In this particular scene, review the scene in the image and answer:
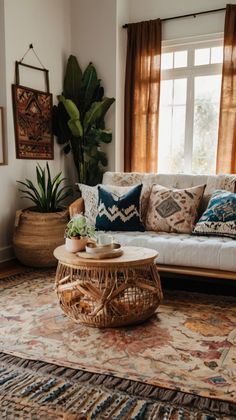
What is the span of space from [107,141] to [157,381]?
3191 millimetres

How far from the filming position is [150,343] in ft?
6.77

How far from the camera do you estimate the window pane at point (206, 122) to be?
4.29 metres

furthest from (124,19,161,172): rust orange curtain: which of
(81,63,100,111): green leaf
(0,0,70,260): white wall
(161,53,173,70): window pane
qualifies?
(0,0,70,260): white wall

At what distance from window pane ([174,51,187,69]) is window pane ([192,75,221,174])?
254mm

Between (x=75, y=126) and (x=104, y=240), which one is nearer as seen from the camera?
(x=104, y=240)

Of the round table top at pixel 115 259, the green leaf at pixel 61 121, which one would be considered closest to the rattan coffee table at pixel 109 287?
the round table top at pixel 115 259

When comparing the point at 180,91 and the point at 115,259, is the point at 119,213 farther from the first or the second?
the point at 180,91

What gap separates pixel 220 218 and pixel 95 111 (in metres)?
2.06

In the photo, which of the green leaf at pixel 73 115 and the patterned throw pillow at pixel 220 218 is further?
the green leaf at pixel 73 115

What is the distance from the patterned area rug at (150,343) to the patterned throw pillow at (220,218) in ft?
1.66

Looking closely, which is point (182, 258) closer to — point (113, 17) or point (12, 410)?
point (12, 410)

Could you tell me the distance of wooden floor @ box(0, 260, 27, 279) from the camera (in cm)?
349

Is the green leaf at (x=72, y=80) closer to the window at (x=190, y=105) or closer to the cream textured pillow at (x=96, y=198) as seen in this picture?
the window at (x=190, y=105)

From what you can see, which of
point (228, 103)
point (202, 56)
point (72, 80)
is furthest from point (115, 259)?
point (202, 56)
